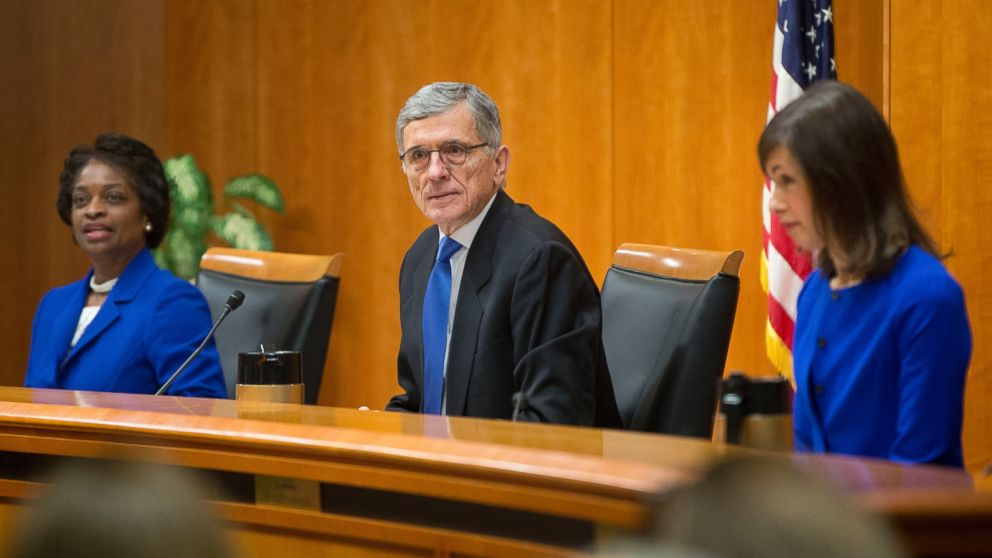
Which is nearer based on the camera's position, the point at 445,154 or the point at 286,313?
the point at 445,154

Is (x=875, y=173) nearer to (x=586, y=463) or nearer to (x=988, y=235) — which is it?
(x=586, y=463)

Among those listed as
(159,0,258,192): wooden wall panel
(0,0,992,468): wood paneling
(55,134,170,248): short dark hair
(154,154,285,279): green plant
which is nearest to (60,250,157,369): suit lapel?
(55,134,170,248): short dark hair

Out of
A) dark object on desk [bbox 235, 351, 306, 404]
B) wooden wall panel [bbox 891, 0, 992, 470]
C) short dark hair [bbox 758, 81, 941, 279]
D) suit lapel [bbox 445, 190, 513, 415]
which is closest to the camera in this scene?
short dark hair [bbox 758, 81, 941, 279]

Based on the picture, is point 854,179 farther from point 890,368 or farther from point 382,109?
point 382,109

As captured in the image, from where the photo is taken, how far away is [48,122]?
7.05 m

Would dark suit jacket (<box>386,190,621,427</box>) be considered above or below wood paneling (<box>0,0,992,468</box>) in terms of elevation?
below

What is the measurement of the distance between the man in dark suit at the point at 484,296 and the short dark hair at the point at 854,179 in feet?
2.18

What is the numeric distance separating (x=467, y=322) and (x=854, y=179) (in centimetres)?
97

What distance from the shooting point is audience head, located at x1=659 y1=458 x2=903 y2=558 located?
2.47ft

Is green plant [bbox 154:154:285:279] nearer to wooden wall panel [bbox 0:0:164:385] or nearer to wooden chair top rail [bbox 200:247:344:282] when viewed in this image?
wooden wall panel [bbox 0:0:164:385]

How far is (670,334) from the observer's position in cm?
314

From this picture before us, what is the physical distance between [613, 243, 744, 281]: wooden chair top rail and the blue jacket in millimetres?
767

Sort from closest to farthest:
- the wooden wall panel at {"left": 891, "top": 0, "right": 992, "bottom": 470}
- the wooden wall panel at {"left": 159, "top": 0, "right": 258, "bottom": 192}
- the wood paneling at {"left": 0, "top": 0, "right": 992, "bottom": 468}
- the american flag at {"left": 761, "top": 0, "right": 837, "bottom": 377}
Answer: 1. the wooden wall panel at {"left": 891, "top": 0, "right": 992, "bottom": 470}
2. the american flag at {"left": 761, "top": 0, "right": 837, "bottom": 377}
3. the wood paneling at {"left": 0, "top": 0, "right": 992, "bottom": 468}
4. the wooden wall panel at {"left": 159, "top": 0, "right": 258, "bottom": 192}

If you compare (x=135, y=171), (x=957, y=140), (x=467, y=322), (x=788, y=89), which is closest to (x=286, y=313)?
(x=135, y=171)
